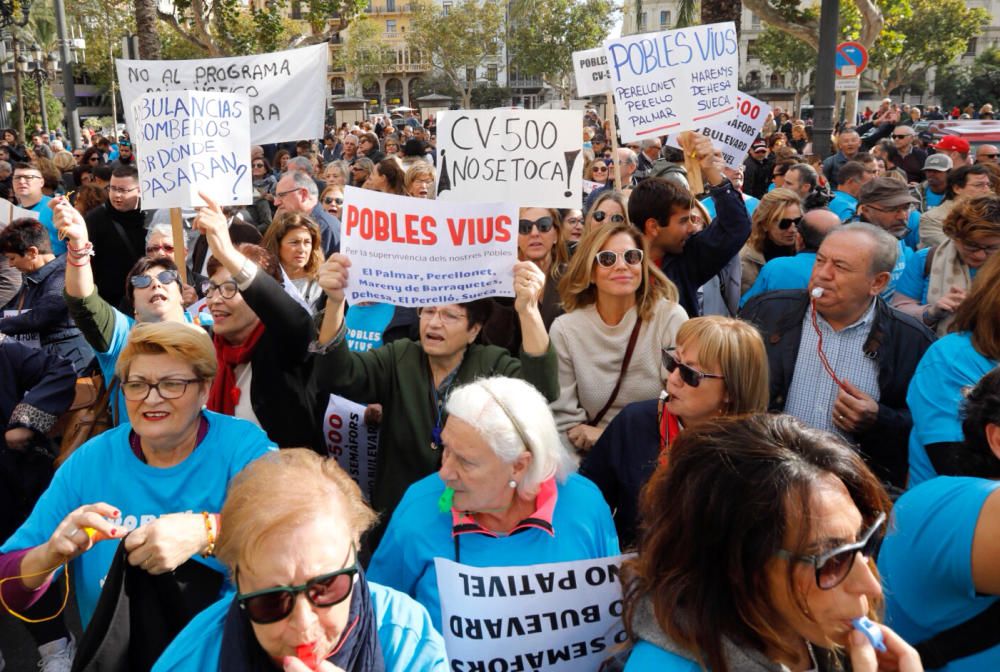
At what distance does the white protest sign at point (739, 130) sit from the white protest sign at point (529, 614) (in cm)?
416

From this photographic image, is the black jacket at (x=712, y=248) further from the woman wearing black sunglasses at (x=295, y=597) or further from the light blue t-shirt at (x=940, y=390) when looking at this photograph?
the woman wearing black sunglasses at (x=295, y=597)

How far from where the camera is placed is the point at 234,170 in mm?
4828

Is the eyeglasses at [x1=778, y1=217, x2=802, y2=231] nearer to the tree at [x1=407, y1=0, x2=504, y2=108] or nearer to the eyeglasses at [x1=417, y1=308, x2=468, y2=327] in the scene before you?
the eyeglasses at [x1=417, y1=308, x2=468, y2=327]

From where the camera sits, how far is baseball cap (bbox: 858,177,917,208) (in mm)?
5605

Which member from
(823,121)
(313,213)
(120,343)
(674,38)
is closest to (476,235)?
(120,343)

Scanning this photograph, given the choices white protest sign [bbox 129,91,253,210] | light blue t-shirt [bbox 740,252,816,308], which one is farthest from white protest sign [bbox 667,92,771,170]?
white protest sign [bbox 129,91,253,210]

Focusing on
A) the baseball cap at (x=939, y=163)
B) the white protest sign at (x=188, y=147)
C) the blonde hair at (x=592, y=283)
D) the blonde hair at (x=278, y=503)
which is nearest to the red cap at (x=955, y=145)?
the baseball cap at (x=939, y=163)

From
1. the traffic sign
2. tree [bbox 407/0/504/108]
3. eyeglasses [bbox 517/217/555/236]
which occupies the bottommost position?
eyeglasses [bbox 517/217/555/236]

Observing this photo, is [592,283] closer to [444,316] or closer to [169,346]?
[444,316]

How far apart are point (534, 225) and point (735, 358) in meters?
2.23

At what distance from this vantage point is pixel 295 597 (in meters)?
1.76

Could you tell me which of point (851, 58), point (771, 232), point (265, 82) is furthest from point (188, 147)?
point (851, 58)

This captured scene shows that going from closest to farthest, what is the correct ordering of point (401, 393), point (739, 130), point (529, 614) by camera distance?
point (529, 614) < point (401, 393) < point (739, 130)

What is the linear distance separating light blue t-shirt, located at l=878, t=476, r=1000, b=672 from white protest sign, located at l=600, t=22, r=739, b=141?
13.2 ft
